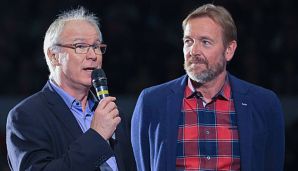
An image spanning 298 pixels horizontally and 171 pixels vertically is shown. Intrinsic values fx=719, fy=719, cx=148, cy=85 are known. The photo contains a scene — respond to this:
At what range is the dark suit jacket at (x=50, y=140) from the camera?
2.57 m

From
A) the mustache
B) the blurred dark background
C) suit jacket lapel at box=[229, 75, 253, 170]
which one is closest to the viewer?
suit jacket lapel at box=[229, 75, 253, 170]

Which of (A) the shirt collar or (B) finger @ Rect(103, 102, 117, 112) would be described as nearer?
(B) finger @ Rect(103, 102, 117, 112)

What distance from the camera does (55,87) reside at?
2.89 metres

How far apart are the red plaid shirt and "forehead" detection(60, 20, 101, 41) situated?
2.34 feet

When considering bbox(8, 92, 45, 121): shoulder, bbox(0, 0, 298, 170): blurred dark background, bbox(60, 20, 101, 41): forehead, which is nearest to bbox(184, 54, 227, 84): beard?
bbox(60, 20, 101, 41): forehead

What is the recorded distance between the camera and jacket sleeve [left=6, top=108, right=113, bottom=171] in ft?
8.39

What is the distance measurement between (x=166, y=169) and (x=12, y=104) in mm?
3063

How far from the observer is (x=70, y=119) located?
2770mm

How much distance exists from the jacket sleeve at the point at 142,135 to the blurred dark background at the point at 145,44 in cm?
255

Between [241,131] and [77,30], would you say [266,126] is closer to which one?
[241,131]

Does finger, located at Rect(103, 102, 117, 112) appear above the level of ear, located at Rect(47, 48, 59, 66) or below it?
below

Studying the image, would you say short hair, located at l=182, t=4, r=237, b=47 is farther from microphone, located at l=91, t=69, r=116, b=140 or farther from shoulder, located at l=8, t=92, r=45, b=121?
shoulder, located at l=8, t=92, r=45, b=121

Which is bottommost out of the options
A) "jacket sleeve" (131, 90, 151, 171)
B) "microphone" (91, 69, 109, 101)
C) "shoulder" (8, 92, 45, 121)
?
"jacket sleeve" (131, 90, 151, 171)

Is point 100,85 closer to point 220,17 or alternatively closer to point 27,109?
point 27,109
